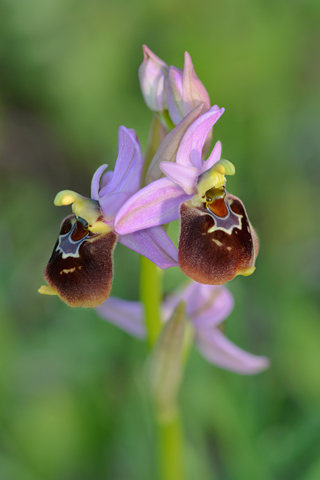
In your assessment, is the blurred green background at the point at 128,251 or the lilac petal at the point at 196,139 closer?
the lilac petal at the point at 196,139

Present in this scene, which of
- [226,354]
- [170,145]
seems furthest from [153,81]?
[226,354]

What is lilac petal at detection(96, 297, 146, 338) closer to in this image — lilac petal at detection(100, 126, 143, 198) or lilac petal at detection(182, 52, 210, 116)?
lilac petal at detection(100, 126, 143, 198)

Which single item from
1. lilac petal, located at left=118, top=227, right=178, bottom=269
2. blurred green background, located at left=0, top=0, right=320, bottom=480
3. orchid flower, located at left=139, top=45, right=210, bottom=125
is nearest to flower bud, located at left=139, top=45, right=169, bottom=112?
orchid flower, located at left=139, top=45, right=210, bottom=125

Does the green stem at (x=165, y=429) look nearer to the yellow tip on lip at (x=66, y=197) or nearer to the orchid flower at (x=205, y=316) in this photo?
the orchid flower at (x=205, y=316)

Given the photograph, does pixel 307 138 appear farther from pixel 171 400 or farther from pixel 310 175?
pixel 171 400

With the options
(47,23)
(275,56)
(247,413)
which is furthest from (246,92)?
(247,413)

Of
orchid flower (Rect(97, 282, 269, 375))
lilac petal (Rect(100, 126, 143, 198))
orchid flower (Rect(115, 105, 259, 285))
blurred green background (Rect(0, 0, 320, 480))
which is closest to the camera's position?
orchid flower (Rect(115, 105, 259, 285))

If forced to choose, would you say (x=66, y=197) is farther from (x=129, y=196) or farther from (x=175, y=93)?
(x=175, y=93)

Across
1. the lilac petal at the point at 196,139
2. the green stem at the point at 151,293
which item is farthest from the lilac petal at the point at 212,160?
the green stem at the point at 151,293
